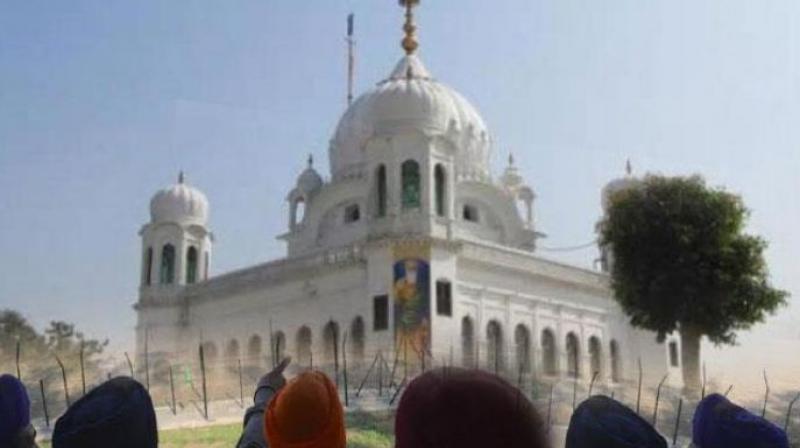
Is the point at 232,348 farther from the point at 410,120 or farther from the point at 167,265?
the point at 410,120

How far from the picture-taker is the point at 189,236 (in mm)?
41094

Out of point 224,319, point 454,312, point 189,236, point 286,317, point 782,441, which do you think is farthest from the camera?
point 189,236

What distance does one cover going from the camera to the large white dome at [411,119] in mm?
34781

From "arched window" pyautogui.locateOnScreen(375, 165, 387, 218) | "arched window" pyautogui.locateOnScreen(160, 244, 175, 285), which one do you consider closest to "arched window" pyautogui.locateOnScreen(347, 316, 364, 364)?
"arched window" pyautogui.locateOnScreen(375, 165, 387, 218)

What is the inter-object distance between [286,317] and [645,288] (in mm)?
15190

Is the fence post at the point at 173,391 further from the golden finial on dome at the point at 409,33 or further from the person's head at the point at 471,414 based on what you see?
the golden finial on dome at the point at 409,33

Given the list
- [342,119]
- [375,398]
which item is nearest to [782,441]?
[375,398]

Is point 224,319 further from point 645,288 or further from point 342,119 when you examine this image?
point 645,288

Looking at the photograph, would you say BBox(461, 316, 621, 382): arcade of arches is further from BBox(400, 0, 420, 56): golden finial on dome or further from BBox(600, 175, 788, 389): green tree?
BBox(400, 0, 420, 56): golden finial on dome

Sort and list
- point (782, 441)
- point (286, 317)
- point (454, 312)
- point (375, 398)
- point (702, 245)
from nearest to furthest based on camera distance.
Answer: point (782, 441)
point (375, 398)
point (702, 245)
point (454, 312)
point (286, 317)

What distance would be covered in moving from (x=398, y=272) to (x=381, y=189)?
12.6 ft

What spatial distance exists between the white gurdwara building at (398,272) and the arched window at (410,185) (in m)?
0.05

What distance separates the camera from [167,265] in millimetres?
40719

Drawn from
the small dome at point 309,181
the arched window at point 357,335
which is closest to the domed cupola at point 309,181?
the small dome at point 309,181
